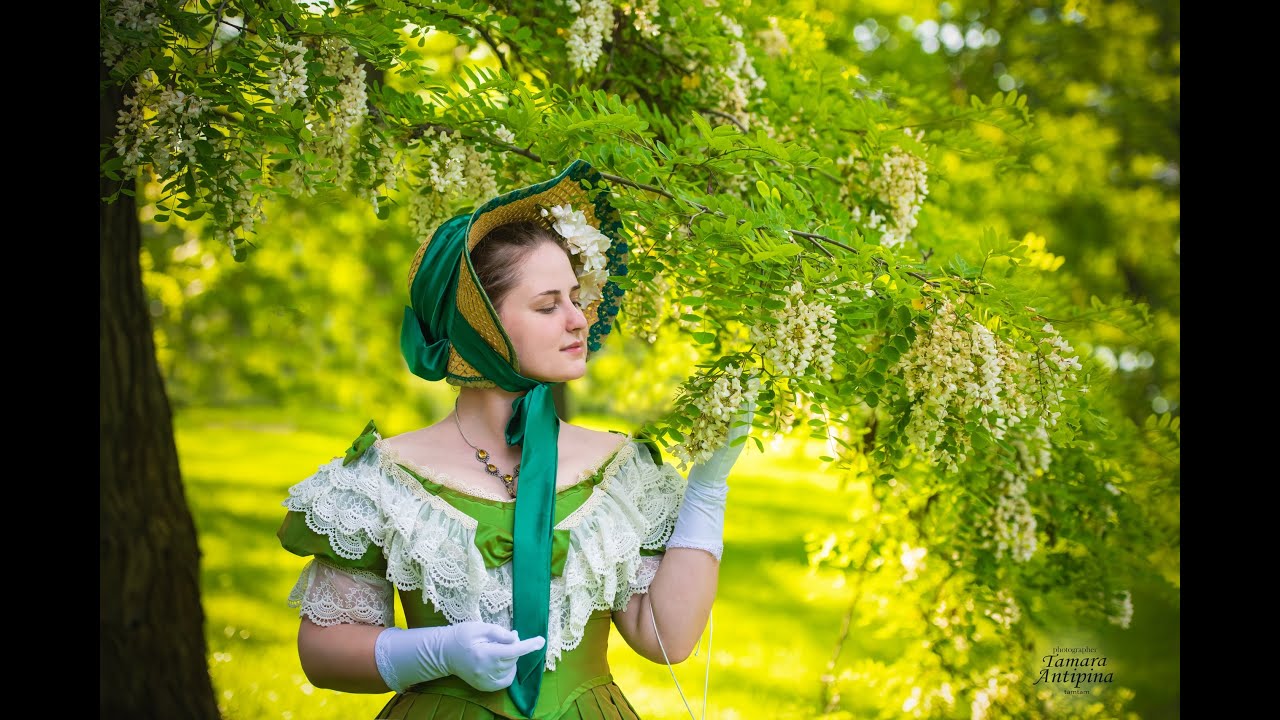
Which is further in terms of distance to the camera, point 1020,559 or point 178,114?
point 1020,559

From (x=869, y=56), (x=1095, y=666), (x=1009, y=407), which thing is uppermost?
(x=869, y=56)

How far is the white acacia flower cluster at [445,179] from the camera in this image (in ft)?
6.04

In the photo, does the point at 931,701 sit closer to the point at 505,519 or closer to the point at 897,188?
the point at 897,188

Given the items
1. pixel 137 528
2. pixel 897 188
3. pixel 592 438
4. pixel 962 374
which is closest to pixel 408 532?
pixel 592 438

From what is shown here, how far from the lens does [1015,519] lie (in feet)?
7.87

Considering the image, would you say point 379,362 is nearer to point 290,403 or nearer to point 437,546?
point 290,403

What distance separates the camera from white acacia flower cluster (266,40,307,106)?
167 cm

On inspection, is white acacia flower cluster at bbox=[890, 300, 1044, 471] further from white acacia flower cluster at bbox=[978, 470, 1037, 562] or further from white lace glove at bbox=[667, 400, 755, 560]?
white acacia flower cluster at bbox=[978, 470, 1037, 562]

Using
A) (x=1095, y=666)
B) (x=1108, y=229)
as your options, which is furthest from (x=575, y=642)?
(x=1108, y=229)

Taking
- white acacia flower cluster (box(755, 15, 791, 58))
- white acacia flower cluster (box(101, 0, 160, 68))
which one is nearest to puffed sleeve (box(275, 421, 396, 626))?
white acacia flower cluster (box(101, 0, 160, 68))

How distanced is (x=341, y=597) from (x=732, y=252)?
81cm

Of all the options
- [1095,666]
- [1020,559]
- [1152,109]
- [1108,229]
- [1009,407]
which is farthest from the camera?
[1108,229]

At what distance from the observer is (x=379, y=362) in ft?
19.6
